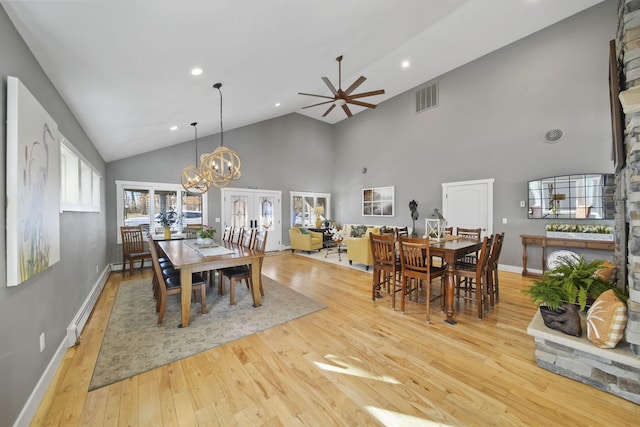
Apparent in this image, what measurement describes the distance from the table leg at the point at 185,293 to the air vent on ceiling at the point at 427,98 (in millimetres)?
6837

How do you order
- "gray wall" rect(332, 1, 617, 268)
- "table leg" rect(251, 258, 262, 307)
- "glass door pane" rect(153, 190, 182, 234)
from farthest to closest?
1. "glass door pane" rect(153, 190, 182, 234)
2. "gray wall" rect(332, 1, 617, 268)
3. "table leg" rect(251, 258, 262, 307)

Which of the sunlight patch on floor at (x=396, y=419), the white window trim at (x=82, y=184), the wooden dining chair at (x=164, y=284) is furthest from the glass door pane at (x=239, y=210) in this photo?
the sunlight patch on floor at (x=396, y=419)

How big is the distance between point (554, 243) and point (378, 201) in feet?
14.4

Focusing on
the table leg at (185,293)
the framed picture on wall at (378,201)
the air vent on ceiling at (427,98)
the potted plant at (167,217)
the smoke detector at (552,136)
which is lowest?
the table leg at (185,293)

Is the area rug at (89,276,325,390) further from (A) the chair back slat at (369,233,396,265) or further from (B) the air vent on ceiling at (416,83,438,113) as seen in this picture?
(B) the air vent on ceiling at (416,83,438,113)

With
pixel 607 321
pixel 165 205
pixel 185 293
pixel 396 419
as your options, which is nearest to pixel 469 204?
pixel 607 321

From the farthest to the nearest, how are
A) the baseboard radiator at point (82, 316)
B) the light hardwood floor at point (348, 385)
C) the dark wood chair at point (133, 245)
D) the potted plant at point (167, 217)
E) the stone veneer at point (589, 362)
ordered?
the potted plant at point (167, 217), the dark wood chair at point (133, 245), the baseboard radiator at point (82, 316), the stone veneer at point (589, 362), the light hardwood floor at point (348, 385)

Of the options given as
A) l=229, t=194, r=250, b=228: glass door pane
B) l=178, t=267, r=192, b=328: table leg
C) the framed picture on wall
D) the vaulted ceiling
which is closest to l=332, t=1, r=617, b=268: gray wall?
the framed picture on wall

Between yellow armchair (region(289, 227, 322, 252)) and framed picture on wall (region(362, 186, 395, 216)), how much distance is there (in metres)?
1.94

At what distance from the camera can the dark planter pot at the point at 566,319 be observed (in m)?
1.99

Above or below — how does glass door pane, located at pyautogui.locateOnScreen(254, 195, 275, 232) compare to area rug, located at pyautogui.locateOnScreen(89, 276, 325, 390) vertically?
above

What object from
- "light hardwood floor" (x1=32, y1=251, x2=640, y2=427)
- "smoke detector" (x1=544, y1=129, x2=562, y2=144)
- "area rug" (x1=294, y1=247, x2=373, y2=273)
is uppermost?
"smoke detector" (x1=544, y1=129, x2=562, y2=144)

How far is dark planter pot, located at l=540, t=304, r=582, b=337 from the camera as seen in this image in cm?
199

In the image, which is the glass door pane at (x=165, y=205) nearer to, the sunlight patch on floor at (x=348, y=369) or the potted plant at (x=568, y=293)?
the sunlight patch on floor at (x=348, y=369)
